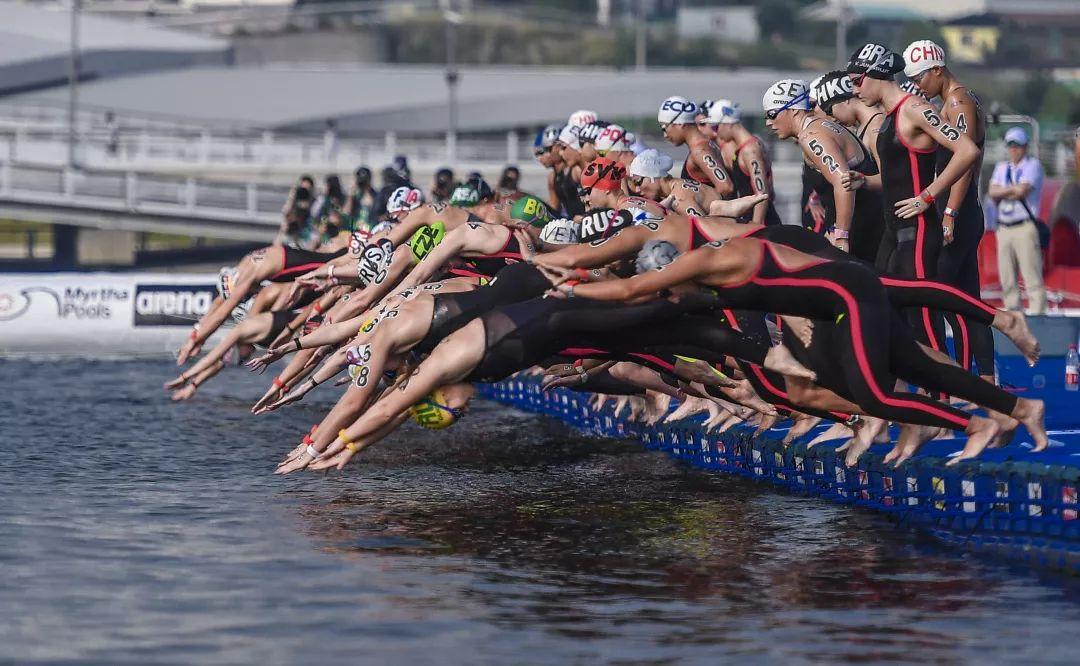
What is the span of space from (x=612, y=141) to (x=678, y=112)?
61cm

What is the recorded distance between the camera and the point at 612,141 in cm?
1451

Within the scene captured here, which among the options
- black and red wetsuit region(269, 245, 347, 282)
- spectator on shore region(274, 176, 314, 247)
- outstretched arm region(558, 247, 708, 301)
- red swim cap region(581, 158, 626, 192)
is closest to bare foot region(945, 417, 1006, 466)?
outstretched arm region(558, 247, 708, 301)

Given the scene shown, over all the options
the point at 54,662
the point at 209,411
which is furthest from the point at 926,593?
the point at 209,411

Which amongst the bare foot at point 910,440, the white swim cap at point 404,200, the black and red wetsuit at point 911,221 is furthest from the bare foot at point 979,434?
the white swim cap at point 404,200

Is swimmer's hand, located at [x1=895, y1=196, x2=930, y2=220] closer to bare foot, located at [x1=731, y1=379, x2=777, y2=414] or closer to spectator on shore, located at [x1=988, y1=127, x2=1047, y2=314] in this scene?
bare foot, located at [x1=731, y1=379, x2=777, y2=414]

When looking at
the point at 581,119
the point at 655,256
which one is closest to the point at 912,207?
the point at 655,256

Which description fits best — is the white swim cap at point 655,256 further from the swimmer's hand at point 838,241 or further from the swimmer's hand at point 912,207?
the swimmer's hand at point 838,241

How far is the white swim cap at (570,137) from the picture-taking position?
54.4ft

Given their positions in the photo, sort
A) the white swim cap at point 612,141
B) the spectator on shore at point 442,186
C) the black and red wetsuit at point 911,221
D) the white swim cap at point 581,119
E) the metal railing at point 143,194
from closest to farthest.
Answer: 1. the black and red wetsuit at point 911,221
2. the white swim cap at point 612,141
3. the white swim cap at point 581,119
4. the spectator on shore at point 442,186
5. the metal railing at point 143,194

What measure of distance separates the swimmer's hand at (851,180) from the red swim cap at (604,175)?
77.1 inches

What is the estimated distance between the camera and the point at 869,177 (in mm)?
13148

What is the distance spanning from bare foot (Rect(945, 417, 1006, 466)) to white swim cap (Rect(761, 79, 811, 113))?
332cm

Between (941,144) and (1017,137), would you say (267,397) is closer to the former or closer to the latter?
(941,144)

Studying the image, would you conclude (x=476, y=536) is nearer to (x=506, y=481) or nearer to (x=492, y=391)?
(x=506, y=481)
